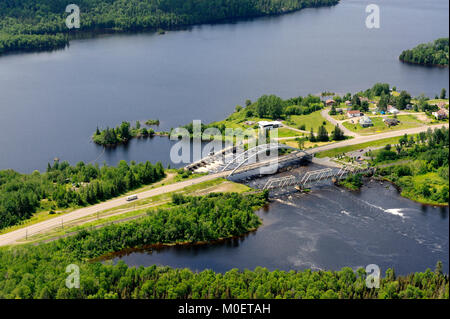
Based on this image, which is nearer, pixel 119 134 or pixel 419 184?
pixel 419 184

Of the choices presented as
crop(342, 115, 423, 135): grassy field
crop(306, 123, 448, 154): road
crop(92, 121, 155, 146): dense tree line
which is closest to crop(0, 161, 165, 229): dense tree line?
crop(92, 121, 155, 146): dense tree line

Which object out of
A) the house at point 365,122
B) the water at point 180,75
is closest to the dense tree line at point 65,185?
the water at point 180,75

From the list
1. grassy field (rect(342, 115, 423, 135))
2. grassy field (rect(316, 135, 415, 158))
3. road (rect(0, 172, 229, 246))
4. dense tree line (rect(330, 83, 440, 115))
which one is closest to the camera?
road (rect(0, 172, 229, 246))

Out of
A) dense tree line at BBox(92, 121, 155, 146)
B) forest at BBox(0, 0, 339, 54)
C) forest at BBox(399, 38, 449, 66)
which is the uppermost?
forest at BBox(0, 0, 339, 54)

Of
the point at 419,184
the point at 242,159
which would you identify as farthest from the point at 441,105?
the point at 242,159

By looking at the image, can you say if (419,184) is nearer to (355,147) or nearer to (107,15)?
(355,147)

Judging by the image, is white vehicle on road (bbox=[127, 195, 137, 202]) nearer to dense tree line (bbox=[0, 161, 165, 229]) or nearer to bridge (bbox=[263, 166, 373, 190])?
dense tree line (bbox=[0, 161, 165, 229])

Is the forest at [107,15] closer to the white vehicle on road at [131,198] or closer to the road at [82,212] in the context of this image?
the road at [82,212]
